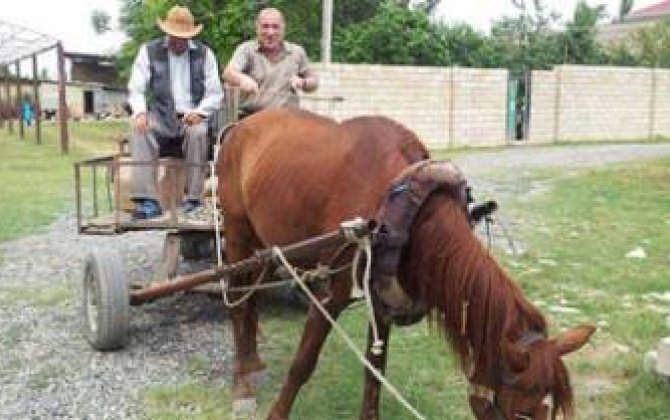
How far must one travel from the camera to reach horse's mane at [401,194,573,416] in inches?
138

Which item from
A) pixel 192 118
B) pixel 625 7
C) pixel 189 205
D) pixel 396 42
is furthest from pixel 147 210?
pixel 625 7

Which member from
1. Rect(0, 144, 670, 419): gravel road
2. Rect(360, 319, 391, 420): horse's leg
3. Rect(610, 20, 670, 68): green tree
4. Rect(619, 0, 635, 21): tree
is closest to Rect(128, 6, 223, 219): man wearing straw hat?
Rect(0, 144, 670, 419): gravel road

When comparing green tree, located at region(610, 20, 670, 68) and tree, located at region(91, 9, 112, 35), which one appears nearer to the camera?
green tree, located at region(610, 20, 670, 68)

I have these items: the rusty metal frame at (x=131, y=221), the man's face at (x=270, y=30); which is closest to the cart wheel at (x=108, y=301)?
the rusty metal frame at (x=131, y=221)

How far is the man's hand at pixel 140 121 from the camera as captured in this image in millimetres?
6461

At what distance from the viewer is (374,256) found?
13.1ft

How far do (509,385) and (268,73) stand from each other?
359 centimetres

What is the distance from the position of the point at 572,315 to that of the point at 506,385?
3.68 meters

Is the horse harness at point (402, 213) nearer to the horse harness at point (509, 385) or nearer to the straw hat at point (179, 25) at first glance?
the horse harness at point (509, 385)

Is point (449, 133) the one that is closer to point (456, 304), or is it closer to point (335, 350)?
point (335, 350)

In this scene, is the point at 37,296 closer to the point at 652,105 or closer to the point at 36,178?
the point at 36,178

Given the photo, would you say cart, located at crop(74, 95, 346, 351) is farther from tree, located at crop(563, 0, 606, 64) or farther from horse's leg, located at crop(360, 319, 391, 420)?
tree, located at crop(563, 0, 606, 64)

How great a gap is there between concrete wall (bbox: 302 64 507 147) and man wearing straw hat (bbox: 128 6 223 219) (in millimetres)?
14858

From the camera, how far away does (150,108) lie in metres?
6.89
